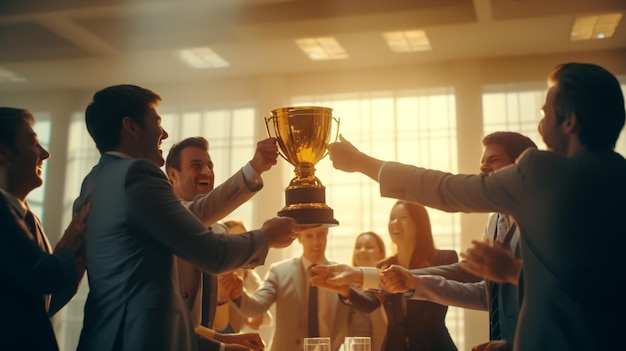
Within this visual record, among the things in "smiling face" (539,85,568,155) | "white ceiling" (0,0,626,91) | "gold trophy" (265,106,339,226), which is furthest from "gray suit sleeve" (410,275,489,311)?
"white ceiling" (0,0,626,91)

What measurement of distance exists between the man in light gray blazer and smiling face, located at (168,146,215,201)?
1224 mm

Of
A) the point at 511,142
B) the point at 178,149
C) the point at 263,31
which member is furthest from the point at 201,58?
the point at 511,142

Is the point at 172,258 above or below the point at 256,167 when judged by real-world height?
below

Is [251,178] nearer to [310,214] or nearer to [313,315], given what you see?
[310,214]

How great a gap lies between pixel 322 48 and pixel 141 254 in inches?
184

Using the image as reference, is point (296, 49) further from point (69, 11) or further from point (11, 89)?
point (11, 89)

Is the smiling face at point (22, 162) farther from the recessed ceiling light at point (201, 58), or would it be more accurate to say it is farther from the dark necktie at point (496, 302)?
the recessed ceiling light at point (201, 58)

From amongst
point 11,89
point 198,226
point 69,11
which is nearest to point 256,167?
point 198,226

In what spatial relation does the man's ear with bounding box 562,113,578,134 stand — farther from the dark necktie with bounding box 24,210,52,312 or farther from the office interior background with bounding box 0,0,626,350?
the office interior background with bounding box 0,0,626,350

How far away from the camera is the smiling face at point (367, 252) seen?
14.3 feet

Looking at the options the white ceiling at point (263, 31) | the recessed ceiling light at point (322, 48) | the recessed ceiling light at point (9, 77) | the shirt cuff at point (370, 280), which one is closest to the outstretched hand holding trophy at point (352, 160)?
the shirt cuff at point (370, 280)

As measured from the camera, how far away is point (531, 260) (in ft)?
4.66

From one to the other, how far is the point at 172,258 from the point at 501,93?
5.01 meters

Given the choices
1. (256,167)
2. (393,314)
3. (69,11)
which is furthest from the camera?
(69,11)
